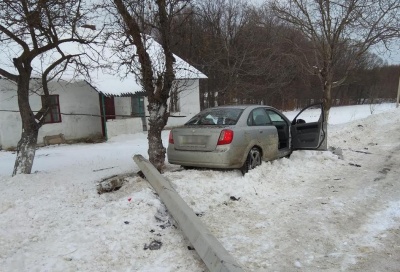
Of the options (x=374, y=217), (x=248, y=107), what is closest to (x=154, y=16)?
(x=248, y=107)

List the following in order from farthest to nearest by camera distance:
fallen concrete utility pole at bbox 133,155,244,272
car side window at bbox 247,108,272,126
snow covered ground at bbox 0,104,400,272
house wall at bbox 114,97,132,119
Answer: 1. house wall at bbox 114,97,132,119
2. car side window at bbox 247,108,272,126
3. snow covered ground at bbox 0,104,400,272
4. fallen concrete utility pole at bbox 133,155,244,272

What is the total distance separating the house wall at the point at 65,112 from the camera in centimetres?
1368

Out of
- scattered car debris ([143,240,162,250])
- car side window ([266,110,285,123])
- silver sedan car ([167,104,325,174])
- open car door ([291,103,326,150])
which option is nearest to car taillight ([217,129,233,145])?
silver sedan car ([167,104,325,174])

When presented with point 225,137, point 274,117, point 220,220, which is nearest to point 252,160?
point 225,137

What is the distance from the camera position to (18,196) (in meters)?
5.44

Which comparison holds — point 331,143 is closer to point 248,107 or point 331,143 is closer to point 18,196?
point 248,107

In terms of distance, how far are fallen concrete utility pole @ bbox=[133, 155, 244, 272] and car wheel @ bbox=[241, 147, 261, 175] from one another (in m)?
1.89

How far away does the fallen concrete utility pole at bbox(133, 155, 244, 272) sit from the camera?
302cm

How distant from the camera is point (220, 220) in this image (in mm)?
4602

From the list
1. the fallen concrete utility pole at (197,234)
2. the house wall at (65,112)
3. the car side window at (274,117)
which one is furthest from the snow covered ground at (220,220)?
the house wall at (65,112)

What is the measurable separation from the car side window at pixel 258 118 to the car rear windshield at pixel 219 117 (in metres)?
0.26

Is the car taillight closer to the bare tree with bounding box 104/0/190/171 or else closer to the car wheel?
the car wheel

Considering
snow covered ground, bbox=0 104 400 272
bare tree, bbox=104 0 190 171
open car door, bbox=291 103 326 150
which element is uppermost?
bare tree, bbox=104 0 190 171

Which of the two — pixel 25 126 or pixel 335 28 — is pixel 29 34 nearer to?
pixel 25 126
